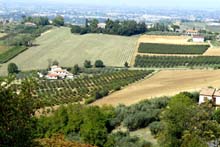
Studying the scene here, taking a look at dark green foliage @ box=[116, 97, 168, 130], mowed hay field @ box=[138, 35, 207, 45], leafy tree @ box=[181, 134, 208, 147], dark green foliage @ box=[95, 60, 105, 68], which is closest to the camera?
leafy tree @ box=[181, 134, 208, 147]

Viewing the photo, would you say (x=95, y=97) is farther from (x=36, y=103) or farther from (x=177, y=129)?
(x=36, y=103)

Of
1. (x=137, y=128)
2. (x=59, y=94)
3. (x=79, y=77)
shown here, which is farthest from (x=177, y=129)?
(x=79, y=77)

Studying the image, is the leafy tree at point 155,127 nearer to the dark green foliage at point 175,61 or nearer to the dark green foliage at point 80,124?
the dark green foliage at point 80,124

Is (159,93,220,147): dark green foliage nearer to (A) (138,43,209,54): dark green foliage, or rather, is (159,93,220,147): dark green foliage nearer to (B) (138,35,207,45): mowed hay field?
(A) (138,43,209,54): dark green foliage

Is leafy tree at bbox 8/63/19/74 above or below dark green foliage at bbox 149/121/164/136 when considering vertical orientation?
below

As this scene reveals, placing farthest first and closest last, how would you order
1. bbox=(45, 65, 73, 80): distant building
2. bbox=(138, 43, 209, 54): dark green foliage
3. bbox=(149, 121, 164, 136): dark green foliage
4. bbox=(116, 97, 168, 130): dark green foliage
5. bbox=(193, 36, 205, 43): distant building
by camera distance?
bbox=(193, 36, 205, 43): distant building, bbox=(138, 43, 209, 54): dark green foliage, bbox=(45, 65, 73, 80): distant building, bbox=(116, 97, 168, 130): dark green foliage, bbox=(149, 121, 164, 136): dark green foliage

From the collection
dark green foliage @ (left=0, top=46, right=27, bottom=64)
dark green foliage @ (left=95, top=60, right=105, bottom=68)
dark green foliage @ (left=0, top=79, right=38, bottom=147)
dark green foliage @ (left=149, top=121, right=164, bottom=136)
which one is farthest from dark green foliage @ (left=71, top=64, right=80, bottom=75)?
dark green foliage @ (left=0, top=79, right=38, bottom=147)
